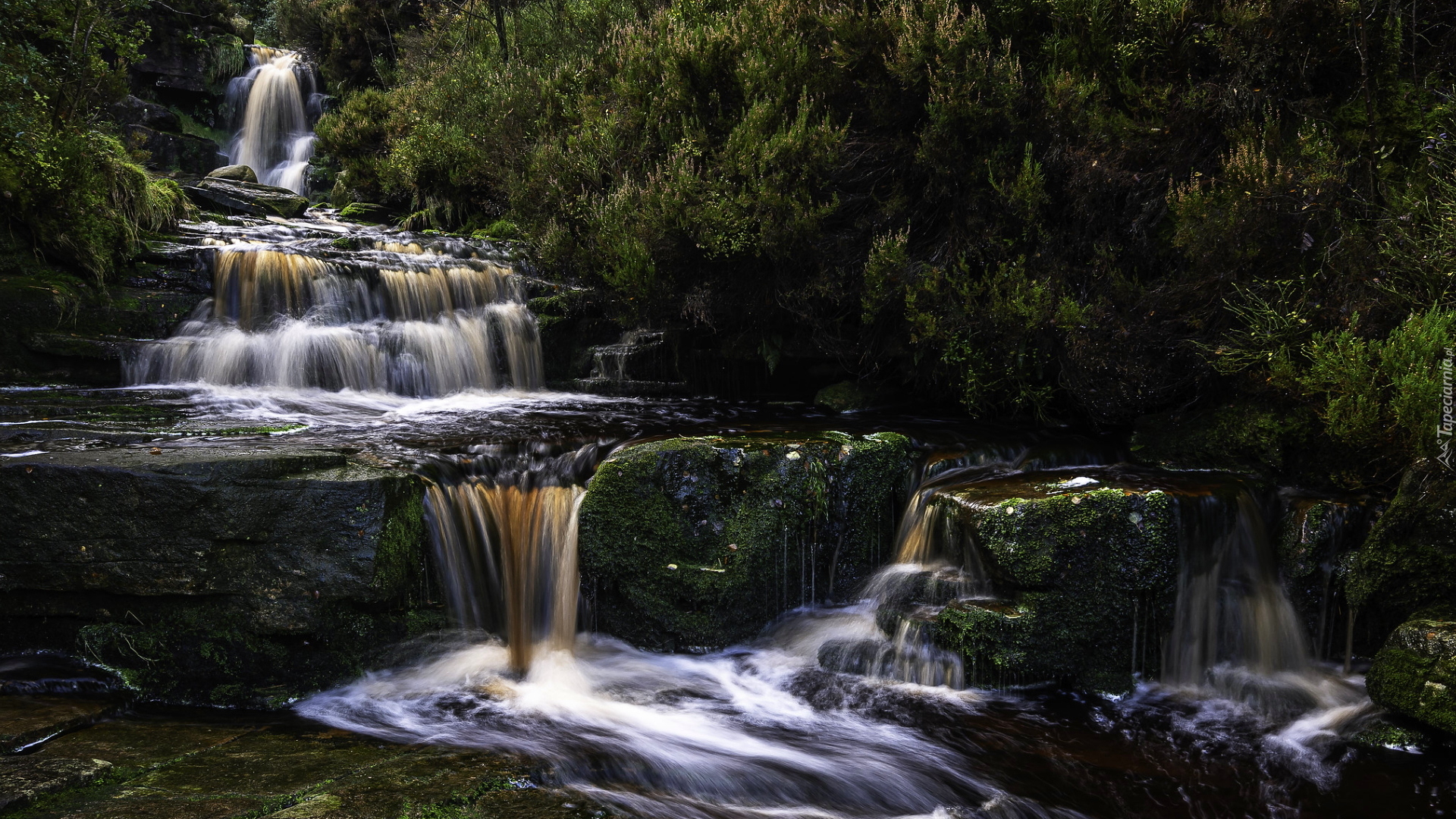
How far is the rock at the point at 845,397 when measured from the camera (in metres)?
8.86

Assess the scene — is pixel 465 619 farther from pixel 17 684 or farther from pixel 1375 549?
pixel 1375 549

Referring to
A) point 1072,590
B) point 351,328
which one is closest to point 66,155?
point 351,328

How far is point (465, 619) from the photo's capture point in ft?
18.6

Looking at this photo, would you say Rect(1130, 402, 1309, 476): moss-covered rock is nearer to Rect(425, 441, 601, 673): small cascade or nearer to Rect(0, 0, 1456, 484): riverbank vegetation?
Rect(0, 0, 1456, 484): riverbank vegetation

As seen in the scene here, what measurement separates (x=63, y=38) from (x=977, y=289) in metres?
11.2

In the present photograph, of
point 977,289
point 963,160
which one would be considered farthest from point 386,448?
point 963,160

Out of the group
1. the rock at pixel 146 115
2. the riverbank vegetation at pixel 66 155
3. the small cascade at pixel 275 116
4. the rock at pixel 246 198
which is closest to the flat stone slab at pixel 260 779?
the riverbank vegetation at pixel 66 155

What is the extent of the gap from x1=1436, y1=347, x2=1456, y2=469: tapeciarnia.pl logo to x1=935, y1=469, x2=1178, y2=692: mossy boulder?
149cm

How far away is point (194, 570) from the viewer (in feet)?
16.1

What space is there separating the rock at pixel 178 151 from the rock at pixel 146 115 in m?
0.30

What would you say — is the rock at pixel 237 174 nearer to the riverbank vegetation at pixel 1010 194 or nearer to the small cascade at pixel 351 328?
the riverbank vegetation at pixel 1010 194

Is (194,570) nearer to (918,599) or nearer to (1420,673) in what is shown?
(918,599)

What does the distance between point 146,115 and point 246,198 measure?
A: 851 centimetres

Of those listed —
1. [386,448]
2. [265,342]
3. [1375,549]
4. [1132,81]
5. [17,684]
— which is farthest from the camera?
[265,342]
